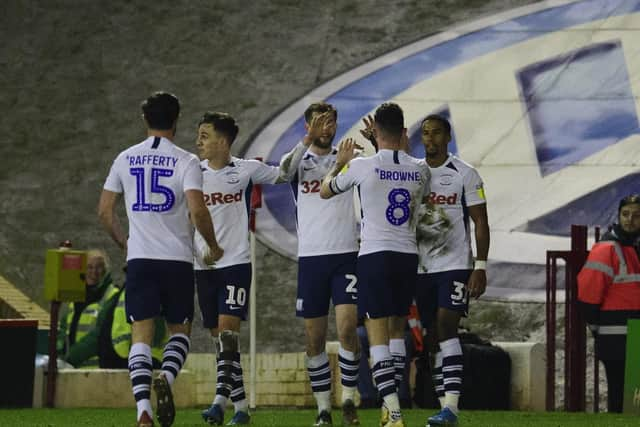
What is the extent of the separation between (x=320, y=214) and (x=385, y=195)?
4.33ft

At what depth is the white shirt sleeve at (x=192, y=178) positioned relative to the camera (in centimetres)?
934

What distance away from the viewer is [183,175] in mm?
9391

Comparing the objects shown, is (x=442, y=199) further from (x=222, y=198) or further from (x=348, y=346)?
(x=222, y=198)

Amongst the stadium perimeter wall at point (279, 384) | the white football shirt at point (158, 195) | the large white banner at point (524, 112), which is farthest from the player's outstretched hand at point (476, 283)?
the large white banner at point (524, 112)

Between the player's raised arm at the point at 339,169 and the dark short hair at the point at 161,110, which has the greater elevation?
the dark short hair at the point at 161,110

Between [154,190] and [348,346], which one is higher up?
[154,190]

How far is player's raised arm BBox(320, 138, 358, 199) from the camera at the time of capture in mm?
9750

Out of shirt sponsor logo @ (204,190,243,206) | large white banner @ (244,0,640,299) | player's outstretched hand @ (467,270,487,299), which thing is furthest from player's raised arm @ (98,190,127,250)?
large white banner @ (244,0,640,299)

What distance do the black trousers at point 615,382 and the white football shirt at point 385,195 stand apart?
177 inches

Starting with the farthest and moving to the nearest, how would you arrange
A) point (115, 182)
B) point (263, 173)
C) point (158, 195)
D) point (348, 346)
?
point (263, 173), point (348, 346), point (115, 182), point (158, 195)

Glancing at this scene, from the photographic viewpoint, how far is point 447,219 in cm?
1034

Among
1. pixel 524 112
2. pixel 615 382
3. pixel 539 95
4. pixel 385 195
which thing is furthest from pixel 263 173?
pixel 539 95

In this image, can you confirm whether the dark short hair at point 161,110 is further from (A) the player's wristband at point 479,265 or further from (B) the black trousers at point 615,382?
(B) the black trousers at point 615,382

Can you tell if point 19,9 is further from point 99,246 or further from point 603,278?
point 603,278
